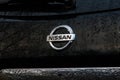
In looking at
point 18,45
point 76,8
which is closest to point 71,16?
point 76,8

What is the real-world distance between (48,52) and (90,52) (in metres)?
0.30

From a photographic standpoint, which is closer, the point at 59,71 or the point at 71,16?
the point at 59,71

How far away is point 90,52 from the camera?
246 centimetres

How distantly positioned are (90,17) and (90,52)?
0.21 m

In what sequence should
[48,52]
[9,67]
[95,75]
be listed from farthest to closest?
[9,67], [48,52], [95,75]

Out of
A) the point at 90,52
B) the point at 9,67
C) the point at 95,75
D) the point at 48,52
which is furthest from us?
the point at 9,67

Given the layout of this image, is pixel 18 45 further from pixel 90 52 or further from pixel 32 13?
pixel 90 52

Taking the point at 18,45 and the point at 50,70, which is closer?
the point at 50,70

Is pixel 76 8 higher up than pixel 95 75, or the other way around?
pixel 76 8

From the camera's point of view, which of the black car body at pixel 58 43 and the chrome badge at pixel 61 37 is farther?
the chrome badge at pixel 61 37

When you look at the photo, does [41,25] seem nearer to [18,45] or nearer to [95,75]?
[18,45]

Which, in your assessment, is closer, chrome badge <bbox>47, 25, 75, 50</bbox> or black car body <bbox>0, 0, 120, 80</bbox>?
black car body <bbox>0, 0, 120, 80</bbox>

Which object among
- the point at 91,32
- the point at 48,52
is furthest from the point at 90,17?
the point at 48,52

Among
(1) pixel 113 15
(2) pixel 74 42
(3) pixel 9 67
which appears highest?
(1) pixel 113 15
